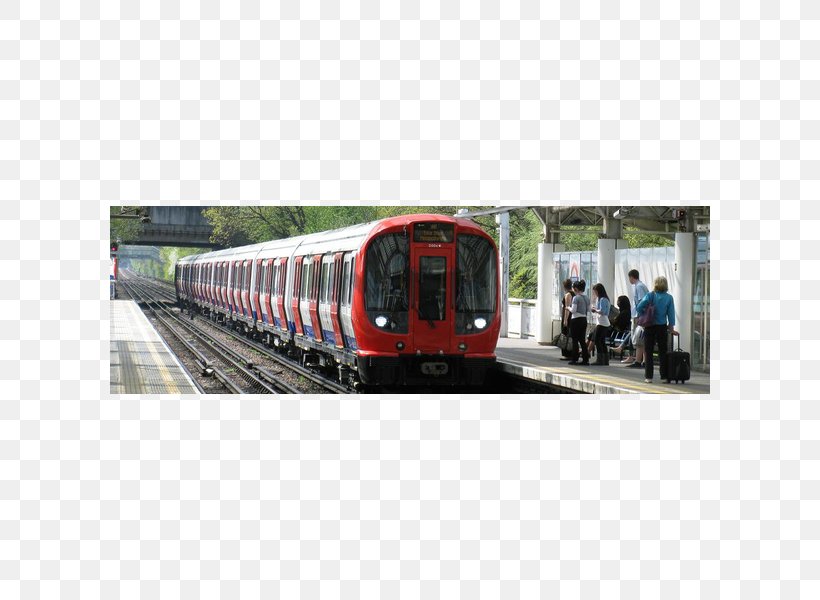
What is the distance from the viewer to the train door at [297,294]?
866 inches

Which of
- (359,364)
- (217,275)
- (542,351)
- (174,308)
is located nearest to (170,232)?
(359,364)

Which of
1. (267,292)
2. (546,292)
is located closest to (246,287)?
(267,292)

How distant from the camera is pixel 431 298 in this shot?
16391 mm

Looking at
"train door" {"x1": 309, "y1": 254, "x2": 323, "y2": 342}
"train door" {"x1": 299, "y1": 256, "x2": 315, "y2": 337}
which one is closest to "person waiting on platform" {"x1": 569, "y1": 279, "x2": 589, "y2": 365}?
"train door" {"x1": 309, "y1": 254, "x2": 323, "y2": 342}

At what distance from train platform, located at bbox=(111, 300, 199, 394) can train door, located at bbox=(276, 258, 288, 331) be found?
7.90 ft

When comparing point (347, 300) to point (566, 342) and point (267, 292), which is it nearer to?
point (566, 342)

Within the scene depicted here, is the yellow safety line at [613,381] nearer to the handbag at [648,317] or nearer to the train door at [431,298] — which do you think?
the handbag at [648,317]

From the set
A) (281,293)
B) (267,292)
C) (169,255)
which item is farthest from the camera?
(169,255)

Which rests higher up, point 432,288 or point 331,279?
point 331,279

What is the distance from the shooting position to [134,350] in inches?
865

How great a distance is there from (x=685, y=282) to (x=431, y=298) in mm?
4434

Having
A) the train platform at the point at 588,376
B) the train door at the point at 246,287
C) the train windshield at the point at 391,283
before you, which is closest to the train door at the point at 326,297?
the train windshield at the point at 391,283
